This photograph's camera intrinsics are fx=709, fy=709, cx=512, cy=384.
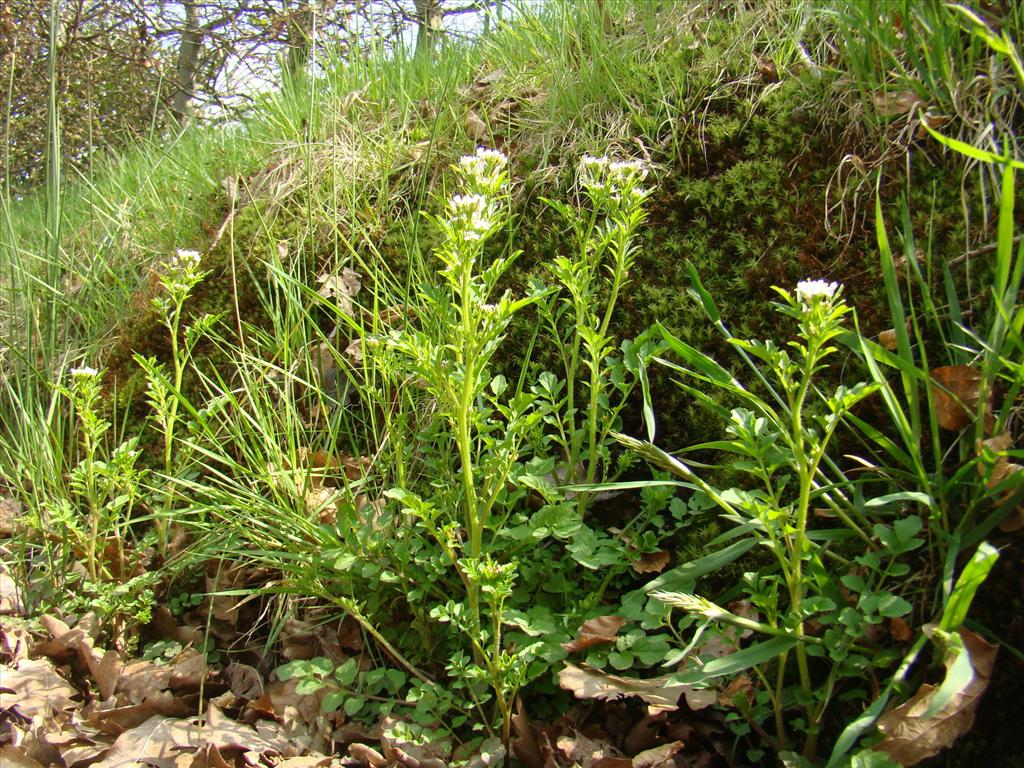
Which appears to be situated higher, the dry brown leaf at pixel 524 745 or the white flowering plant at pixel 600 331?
the white flowering plant at pixel 600 331

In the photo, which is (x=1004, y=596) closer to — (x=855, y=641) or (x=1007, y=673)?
(x=1007, y=673)

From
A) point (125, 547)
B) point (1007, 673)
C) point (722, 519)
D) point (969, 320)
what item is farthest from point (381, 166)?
point (1007, 673)

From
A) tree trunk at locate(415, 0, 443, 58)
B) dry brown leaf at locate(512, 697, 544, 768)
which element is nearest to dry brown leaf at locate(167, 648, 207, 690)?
dry brown leaf at locate(512, 697, 544, 768)

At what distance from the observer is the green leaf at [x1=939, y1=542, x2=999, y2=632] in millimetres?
1041

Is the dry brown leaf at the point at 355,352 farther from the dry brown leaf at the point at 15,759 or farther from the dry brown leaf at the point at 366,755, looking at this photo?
the dry brown leaf at the point at 15,759

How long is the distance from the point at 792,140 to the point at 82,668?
2.35 meters

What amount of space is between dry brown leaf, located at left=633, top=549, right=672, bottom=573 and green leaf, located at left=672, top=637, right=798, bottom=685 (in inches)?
14.0

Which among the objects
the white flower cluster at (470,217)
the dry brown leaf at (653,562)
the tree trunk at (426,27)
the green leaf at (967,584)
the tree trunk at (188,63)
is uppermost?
the tree trunk at (188,63)

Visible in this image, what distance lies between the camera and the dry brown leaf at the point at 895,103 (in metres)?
1.80

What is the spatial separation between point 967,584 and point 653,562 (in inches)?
26.0

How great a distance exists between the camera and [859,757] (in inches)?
43.0

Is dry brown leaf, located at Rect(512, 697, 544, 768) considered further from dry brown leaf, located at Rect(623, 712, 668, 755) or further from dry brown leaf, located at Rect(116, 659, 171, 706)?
dry brown leaf, located at Rect(116, 659, 171, 706)

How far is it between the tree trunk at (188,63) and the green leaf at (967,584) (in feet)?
22.1

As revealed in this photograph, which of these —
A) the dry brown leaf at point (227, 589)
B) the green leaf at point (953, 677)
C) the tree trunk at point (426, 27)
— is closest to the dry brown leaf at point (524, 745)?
the green leaf at point (953, 677)
